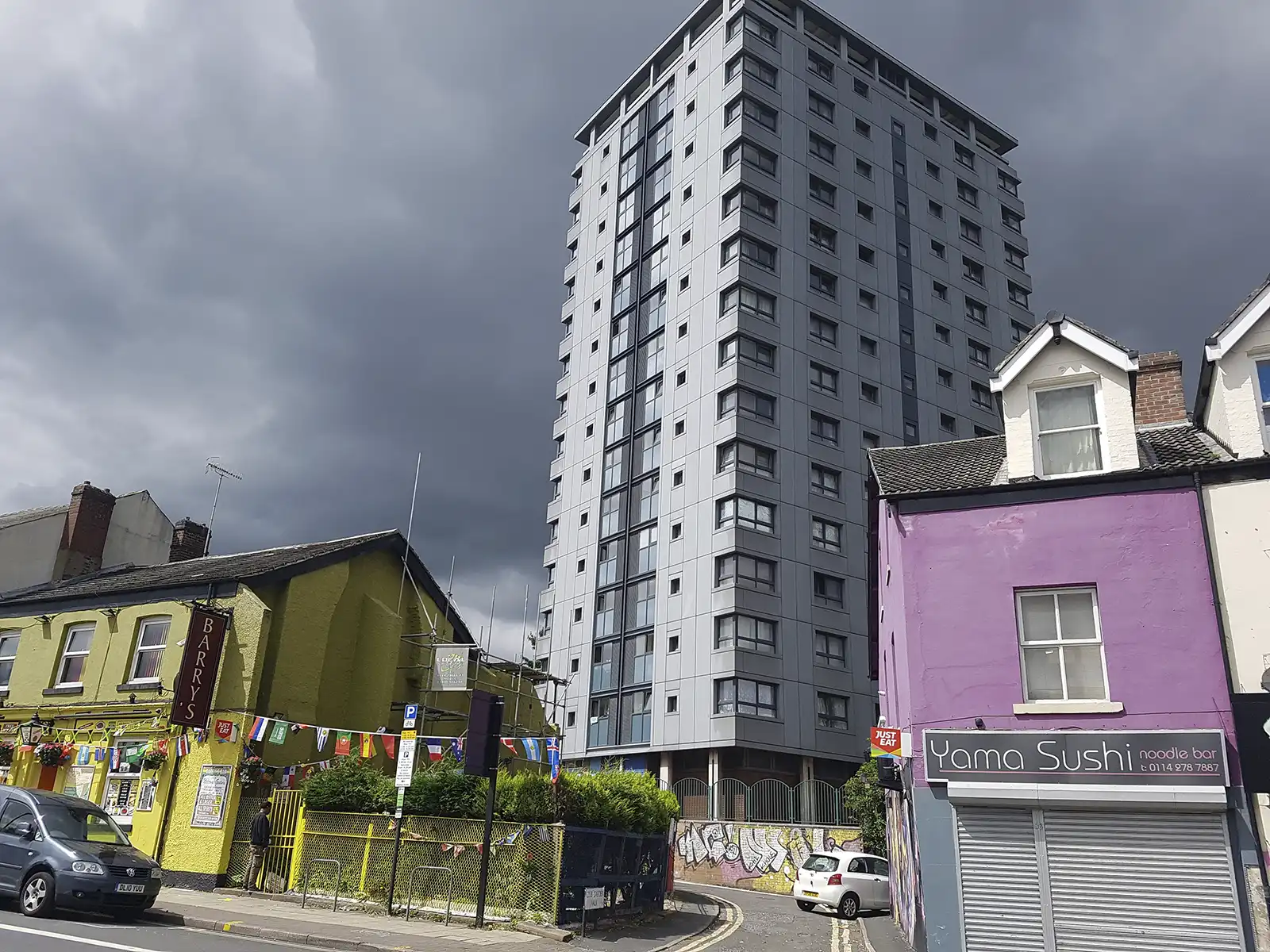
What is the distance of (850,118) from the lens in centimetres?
5728

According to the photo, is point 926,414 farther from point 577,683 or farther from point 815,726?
point 577,683

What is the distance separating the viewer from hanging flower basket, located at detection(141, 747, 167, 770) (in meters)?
21.3

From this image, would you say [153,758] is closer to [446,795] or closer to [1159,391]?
[446,795]

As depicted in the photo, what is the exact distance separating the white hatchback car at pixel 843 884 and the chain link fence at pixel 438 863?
994cm

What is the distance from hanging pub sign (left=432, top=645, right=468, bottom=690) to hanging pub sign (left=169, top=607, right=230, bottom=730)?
6452 millimetres

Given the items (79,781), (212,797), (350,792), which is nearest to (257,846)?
(212,797)

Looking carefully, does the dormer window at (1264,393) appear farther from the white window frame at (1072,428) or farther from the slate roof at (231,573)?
the slate roof at (231,573)

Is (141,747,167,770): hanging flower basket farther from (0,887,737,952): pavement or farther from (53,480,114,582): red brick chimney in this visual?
(53,480,114,582): red brick chimney

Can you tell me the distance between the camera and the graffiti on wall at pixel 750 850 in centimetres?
3256

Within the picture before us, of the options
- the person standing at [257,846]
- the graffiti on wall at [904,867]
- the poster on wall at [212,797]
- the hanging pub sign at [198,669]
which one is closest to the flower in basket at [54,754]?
the hanging pub sign at [198,669]

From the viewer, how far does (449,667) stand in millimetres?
26688

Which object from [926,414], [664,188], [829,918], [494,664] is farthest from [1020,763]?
[664,188]

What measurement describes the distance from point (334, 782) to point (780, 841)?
1963cm

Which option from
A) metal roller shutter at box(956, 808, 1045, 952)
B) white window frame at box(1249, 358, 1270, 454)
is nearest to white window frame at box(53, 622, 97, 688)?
metal roller shutter at box(956, 808, 1045, 952)
